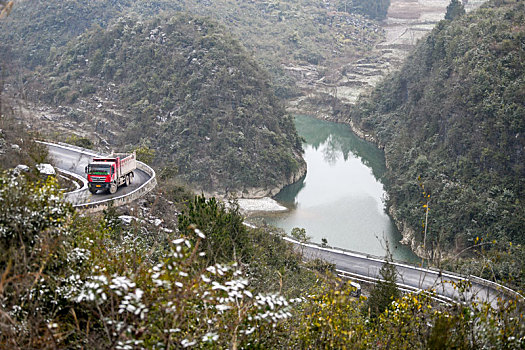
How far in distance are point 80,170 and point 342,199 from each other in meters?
25.3

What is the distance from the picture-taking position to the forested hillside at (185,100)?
45531 mm

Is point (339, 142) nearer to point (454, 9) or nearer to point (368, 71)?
point (454, 9)

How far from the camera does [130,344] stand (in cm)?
582

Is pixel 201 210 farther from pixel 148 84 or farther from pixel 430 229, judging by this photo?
pixel 148 84

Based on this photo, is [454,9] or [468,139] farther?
[454,9]

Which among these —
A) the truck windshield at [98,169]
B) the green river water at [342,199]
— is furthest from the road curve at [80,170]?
the green river water at [342,199]

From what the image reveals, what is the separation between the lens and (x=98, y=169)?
Result: 19672 mm

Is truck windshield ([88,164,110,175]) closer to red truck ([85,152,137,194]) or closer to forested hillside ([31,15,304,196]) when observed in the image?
red truck ([85,152,137,194])

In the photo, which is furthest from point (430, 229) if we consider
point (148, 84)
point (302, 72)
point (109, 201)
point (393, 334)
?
point (302, 72)

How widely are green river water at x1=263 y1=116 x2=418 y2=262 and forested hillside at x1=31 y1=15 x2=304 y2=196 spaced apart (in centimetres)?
328

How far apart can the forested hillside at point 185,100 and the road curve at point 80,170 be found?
1510cm

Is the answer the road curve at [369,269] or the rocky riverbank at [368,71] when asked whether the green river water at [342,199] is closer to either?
the road curve at [369,269]

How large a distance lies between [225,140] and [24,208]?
130 feet

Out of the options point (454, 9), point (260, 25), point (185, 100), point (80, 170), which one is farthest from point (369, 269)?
point (260, 25)
